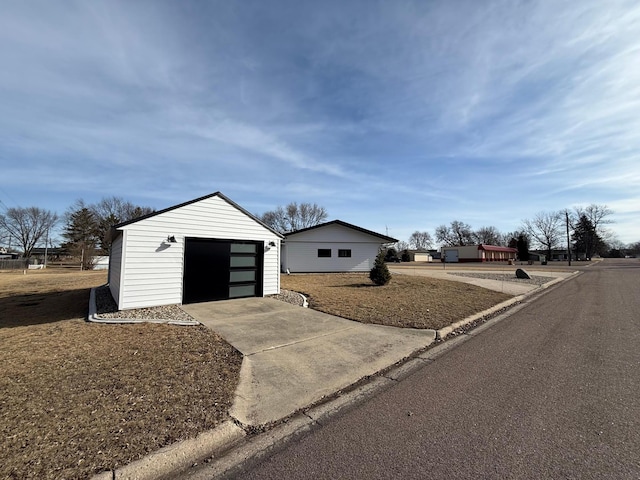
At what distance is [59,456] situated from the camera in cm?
231

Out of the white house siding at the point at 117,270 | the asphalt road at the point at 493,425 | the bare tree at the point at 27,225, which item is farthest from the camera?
the bare tree at the point at 27,225

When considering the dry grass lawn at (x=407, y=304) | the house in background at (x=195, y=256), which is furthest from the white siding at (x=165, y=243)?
the dry grass lawn at (x=407, y=304)

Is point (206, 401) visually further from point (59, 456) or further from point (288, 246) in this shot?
point (288, 246)

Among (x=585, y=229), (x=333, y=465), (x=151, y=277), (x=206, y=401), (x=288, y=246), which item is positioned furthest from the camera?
(x=585, y=229)

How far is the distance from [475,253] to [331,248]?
4202 cm

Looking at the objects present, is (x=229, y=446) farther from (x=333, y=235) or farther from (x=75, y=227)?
(x=75, y=227)

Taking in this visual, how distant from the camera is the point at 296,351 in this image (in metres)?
5.03

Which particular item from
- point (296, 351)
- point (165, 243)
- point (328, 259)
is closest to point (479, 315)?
point (296, 351)

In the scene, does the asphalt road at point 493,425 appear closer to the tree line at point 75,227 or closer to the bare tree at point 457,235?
the tree line at point 75,227

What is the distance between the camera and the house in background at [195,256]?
7961mm

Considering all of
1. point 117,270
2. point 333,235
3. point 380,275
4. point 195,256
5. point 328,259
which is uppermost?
point 333,235

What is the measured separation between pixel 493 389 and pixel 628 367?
252cm

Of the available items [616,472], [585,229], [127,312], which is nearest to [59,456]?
[616,472]

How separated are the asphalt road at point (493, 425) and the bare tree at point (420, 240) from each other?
9379cm
